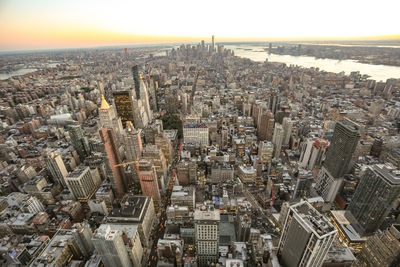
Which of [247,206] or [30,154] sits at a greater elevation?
[247,206]

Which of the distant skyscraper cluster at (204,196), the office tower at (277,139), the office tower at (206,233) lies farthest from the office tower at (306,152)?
the office tower at (206,233)

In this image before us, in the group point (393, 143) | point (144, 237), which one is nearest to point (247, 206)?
point (144, 237)

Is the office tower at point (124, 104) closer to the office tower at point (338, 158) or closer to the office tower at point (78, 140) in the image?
the office tower at point (78, 140)

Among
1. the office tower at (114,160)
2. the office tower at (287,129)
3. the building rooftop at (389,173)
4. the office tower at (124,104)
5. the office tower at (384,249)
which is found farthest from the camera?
the office tower at (124,104)

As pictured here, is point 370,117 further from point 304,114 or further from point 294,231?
point 294,231

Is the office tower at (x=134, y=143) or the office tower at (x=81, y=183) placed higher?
the office tower at (x=134, y=143)

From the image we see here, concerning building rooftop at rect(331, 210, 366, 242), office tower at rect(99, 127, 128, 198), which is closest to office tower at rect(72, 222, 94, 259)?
office tower at rect(99, 127, 128, 198)

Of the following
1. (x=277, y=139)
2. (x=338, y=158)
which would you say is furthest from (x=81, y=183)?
(x=338, y=158)

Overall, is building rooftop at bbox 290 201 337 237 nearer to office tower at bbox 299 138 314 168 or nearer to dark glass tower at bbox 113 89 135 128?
office tower at bbox 299 138 314 168
